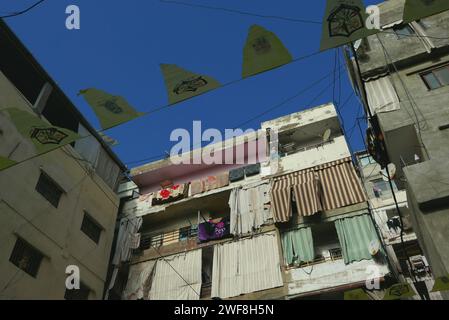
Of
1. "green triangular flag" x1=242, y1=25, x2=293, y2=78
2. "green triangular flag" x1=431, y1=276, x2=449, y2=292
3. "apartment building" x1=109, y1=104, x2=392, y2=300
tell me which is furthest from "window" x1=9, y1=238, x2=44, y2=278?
"green triangular flag" x1=431, y1=276, x2=449, y2=292

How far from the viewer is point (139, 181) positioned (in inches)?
899

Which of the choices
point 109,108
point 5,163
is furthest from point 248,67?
point 5,163

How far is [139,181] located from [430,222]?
16522mm

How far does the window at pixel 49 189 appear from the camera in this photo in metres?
16.4

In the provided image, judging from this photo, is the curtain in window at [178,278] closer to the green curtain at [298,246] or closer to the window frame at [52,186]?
the green curtain at [298,246]

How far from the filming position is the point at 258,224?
17.3 metres

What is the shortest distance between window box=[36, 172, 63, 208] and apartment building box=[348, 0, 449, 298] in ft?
39.3

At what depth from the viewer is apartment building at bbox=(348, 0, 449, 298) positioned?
898 cm

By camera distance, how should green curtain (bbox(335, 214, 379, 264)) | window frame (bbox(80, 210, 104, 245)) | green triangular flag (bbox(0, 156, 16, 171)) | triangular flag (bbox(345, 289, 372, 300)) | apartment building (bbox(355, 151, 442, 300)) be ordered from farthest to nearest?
1. apartment building (bbox(355, 151, 442, 300))
2. window frame (bbox(80, 210, 104, 245))
3. green curtain (bbox(335, 214, 379, 264))
4. triangular flag (bbox(345, 289, 372, 300))
5. green triangular flag (bbox(0, 156, 16, 171))

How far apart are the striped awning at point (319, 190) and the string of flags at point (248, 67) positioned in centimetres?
982

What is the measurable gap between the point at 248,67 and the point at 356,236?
9.81 meters

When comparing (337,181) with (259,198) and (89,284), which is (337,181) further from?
(89,284)

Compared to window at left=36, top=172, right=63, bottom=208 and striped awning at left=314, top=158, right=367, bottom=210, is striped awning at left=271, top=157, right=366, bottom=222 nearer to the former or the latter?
striped awning at left=314, top=158, right=367, bottom=210
